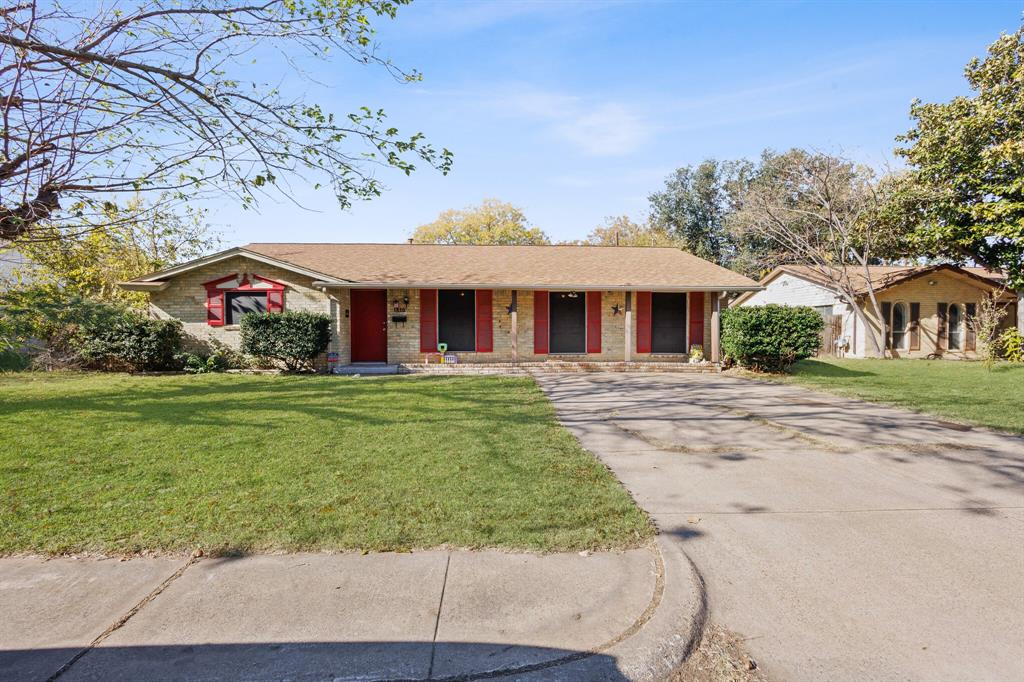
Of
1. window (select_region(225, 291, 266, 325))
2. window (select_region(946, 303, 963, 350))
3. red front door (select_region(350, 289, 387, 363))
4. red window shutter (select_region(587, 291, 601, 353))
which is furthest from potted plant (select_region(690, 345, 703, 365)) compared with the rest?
window (select_region(946, 303, 963, 350))

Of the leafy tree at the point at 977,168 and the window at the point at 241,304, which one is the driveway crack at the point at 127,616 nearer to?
the window at the point at 241,304

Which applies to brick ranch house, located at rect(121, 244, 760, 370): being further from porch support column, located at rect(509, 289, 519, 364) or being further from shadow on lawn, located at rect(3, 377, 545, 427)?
shadow on lawn, located at rect(3, 377, 545, 427)

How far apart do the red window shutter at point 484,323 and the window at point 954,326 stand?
19.8 m

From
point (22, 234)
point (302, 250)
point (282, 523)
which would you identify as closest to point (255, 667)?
point (282, 523)

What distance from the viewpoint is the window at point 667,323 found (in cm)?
1633

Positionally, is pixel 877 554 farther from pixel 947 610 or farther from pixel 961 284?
pixel 961 284

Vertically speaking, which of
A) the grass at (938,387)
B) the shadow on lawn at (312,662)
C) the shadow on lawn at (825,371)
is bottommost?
the shadow on lawn at (312,662)

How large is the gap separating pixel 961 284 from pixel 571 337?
59.4 ft

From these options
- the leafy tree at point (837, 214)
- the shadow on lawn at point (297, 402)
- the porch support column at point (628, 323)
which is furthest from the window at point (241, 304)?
the leafy tree at point (837, 214)

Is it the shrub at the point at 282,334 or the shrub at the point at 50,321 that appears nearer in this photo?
the shrub at the point at 50,321

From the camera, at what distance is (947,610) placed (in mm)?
2697

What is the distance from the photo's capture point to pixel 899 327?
22109 millimetres

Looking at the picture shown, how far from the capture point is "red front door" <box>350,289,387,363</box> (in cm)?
1539

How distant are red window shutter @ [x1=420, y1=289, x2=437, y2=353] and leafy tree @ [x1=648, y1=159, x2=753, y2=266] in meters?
24.2
